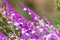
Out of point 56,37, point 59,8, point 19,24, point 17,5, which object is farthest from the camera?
A: point 17,5

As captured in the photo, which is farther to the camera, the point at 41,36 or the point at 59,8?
the point at 59,8

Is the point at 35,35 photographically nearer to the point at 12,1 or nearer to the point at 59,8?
the point at 59,8

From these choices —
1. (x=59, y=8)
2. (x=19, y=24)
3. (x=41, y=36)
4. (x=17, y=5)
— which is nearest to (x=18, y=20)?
(x=19, y=24)

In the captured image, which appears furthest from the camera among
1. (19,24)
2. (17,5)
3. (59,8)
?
(17,5)

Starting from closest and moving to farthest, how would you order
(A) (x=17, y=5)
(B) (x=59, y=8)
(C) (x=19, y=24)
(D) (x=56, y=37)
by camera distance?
(D) (x=56, y=37) < (C) (x=19, y=24) < (B) (x=59, y=8) < (A) (x=17, y=5)

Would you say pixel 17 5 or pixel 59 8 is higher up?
pixel 17 5

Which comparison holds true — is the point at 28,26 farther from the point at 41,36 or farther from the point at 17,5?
the point at 17,5

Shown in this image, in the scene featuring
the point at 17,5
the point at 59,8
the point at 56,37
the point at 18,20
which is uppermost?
the point at 17,5

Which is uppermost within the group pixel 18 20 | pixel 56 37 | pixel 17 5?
pixel 17 5

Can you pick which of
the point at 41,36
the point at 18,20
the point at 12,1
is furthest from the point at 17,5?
the point at 41,36
